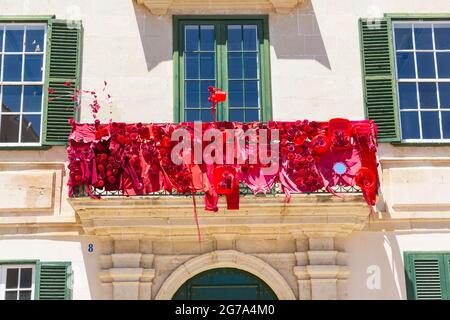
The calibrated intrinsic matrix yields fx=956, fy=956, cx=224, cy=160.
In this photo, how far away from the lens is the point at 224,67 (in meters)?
13.4

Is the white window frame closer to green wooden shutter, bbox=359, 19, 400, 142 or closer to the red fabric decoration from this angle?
the red fabric decoration

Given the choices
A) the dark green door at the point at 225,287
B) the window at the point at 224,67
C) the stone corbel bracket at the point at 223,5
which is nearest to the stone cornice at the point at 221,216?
the dark green door at the point at 225,287

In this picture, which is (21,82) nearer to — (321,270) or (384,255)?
(321,270)

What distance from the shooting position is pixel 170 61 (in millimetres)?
13477

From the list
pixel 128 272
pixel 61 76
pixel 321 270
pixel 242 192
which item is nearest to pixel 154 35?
pixel 61 76

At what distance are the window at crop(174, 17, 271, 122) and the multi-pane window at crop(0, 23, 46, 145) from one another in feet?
6.35

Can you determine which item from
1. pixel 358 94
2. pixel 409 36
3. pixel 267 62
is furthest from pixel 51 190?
pixel 409 36

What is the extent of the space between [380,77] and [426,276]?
284 centimetres

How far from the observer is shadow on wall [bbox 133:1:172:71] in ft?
44.3

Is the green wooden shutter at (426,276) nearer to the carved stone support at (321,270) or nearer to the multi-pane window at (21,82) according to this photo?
the carved stone support at (321,270)

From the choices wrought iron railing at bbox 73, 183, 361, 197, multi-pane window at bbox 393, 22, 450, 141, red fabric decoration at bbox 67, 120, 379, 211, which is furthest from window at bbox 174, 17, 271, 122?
multi-pane window at bbox 393, 22, 450, 141
